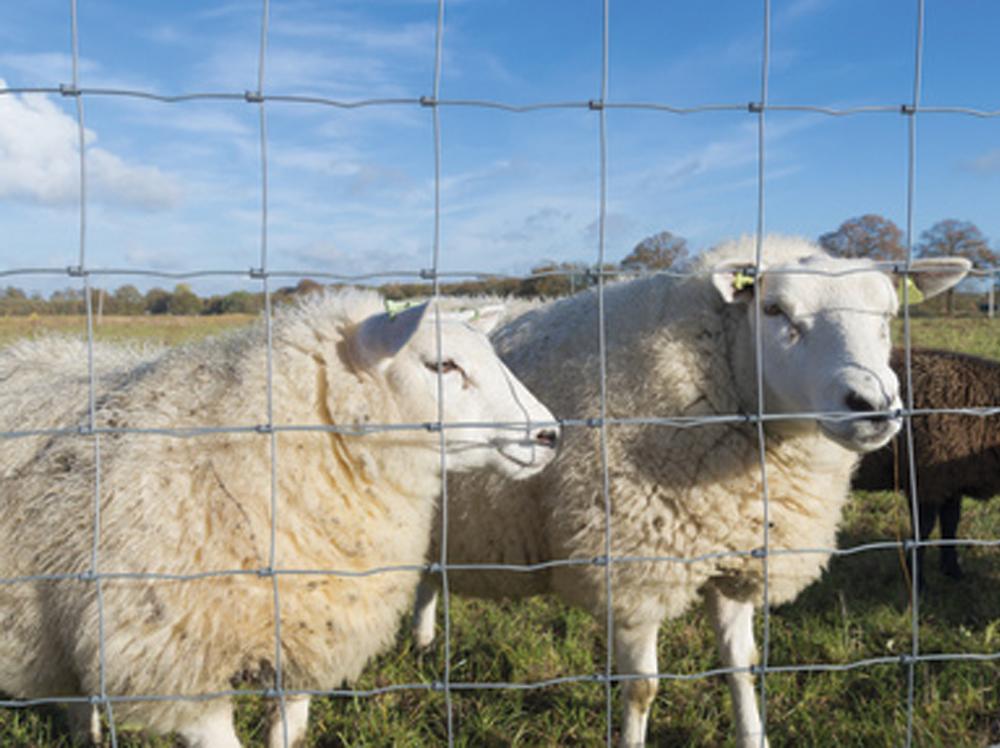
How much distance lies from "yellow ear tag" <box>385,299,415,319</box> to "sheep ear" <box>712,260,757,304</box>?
1.05 m

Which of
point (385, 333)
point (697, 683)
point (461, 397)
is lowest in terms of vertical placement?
point (697, 683)

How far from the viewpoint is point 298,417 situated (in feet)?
7.86

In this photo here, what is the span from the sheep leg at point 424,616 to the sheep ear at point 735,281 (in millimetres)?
2330

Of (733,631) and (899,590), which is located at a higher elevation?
(733,631)

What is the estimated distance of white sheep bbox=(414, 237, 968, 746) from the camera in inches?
105

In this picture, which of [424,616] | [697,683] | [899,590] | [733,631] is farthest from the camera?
[899,590]

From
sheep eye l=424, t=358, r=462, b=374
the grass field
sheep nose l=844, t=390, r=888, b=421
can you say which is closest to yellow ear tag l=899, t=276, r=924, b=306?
sheep nose l=844, t=390, r=888, b=421

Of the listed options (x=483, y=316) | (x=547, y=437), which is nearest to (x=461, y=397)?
(x=547, y=437)

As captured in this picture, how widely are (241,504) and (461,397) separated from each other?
0.73m

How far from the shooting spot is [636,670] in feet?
9.88

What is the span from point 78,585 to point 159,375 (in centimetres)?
67

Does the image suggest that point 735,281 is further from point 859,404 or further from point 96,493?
point 96,493

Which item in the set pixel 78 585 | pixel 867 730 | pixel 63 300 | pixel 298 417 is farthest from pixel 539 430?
pixel 63 300

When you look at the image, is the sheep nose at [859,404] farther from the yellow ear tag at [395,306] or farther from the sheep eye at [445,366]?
the yellow ear tag at [395,306]
